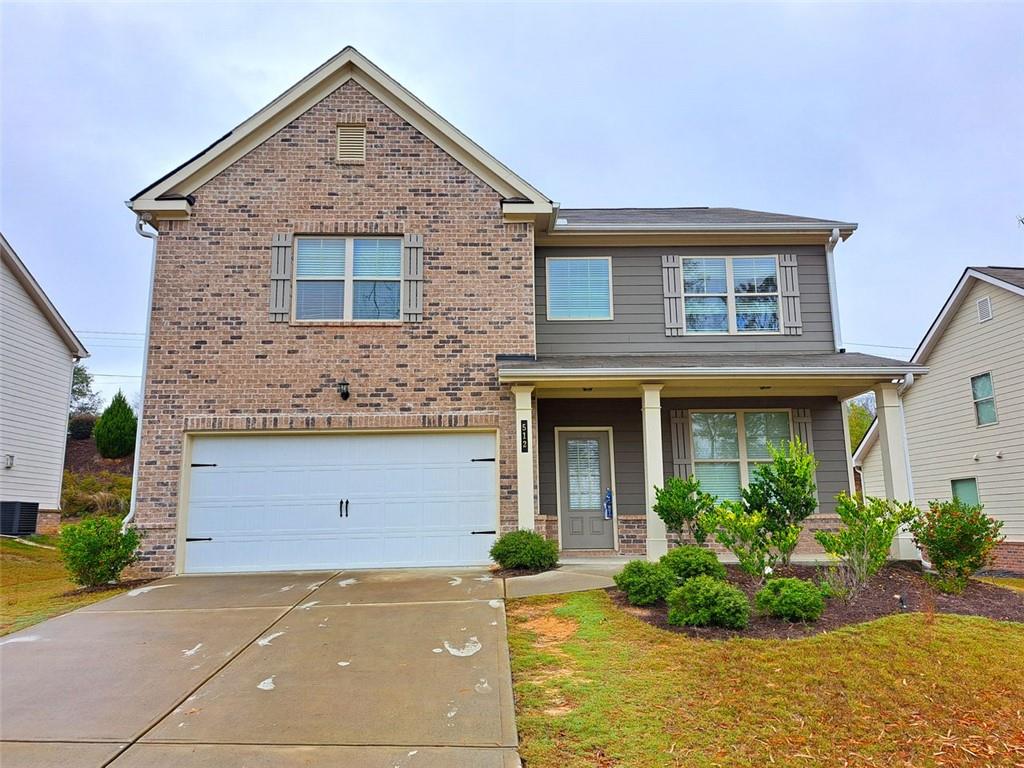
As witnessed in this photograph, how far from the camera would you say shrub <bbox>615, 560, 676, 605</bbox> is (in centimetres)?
A: 689

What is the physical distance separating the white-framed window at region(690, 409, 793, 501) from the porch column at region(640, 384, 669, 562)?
211 centimetres

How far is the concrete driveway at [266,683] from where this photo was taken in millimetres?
3916

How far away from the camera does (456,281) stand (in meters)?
10.6

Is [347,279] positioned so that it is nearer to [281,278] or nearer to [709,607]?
[281,278]

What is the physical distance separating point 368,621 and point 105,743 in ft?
9.16

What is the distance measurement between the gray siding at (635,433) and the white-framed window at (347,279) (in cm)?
339

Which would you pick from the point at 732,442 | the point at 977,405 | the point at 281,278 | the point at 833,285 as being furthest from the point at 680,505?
the point at 977,405

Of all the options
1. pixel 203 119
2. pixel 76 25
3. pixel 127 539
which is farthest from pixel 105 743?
pixel 203 119

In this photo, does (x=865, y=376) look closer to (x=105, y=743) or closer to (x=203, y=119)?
(x=105, y=743)

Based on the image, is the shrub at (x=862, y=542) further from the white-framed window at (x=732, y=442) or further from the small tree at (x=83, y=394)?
the small tree at (x=83, y=394)

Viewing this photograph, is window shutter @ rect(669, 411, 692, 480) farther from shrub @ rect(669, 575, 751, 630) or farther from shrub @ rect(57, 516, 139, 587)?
shrub @ rect(57, 516, 139, 587)

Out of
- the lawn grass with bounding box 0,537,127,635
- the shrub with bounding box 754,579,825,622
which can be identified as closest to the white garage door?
the lawn grass with bounding box 0,537,127,635

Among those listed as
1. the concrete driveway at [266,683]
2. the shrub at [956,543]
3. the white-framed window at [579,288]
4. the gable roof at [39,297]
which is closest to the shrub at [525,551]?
the concrete driveway at [266,683]

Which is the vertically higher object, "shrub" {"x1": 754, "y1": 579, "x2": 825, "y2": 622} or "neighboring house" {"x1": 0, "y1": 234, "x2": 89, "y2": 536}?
"neighboring house" {"x1": 0, "y1": 234, "x2": 89, "y2": 536}
